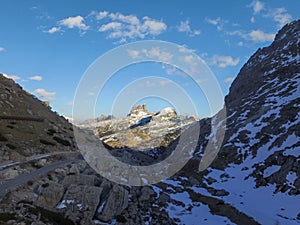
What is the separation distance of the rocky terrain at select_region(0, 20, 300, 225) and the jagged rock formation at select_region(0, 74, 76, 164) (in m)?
1.82

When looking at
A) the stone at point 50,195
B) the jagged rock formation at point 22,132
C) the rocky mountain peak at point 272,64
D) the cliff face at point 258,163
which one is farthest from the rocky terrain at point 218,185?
the jagged rock formation at point 22,132

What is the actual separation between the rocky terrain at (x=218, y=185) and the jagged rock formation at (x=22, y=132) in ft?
5.99

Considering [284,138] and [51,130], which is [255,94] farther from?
[51,130]

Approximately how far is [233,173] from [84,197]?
60.2 meters

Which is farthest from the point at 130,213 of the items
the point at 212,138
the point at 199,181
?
the point at 212,138

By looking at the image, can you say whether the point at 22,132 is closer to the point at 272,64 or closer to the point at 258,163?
the point at 258,163

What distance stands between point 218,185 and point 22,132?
48.0m

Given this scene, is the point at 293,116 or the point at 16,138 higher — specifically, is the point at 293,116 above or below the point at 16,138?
above

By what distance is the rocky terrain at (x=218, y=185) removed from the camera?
2836cm

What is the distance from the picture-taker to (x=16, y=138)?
54344 mm

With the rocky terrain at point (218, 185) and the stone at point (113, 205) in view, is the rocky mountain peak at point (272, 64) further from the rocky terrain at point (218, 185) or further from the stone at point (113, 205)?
the stone at point (113, 205)

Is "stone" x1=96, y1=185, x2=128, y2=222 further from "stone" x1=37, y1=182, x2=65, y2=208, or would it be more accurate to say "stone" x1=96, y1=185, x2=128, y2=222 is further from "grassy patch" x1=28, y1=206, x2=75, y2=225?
"grassy patch" x1=28, y1=206, x2=75, y2=225

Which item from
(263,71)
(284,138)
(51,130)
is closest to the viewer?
(51,130)

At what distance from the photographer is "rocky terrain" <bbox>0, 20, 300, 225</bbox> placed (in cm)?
2836
